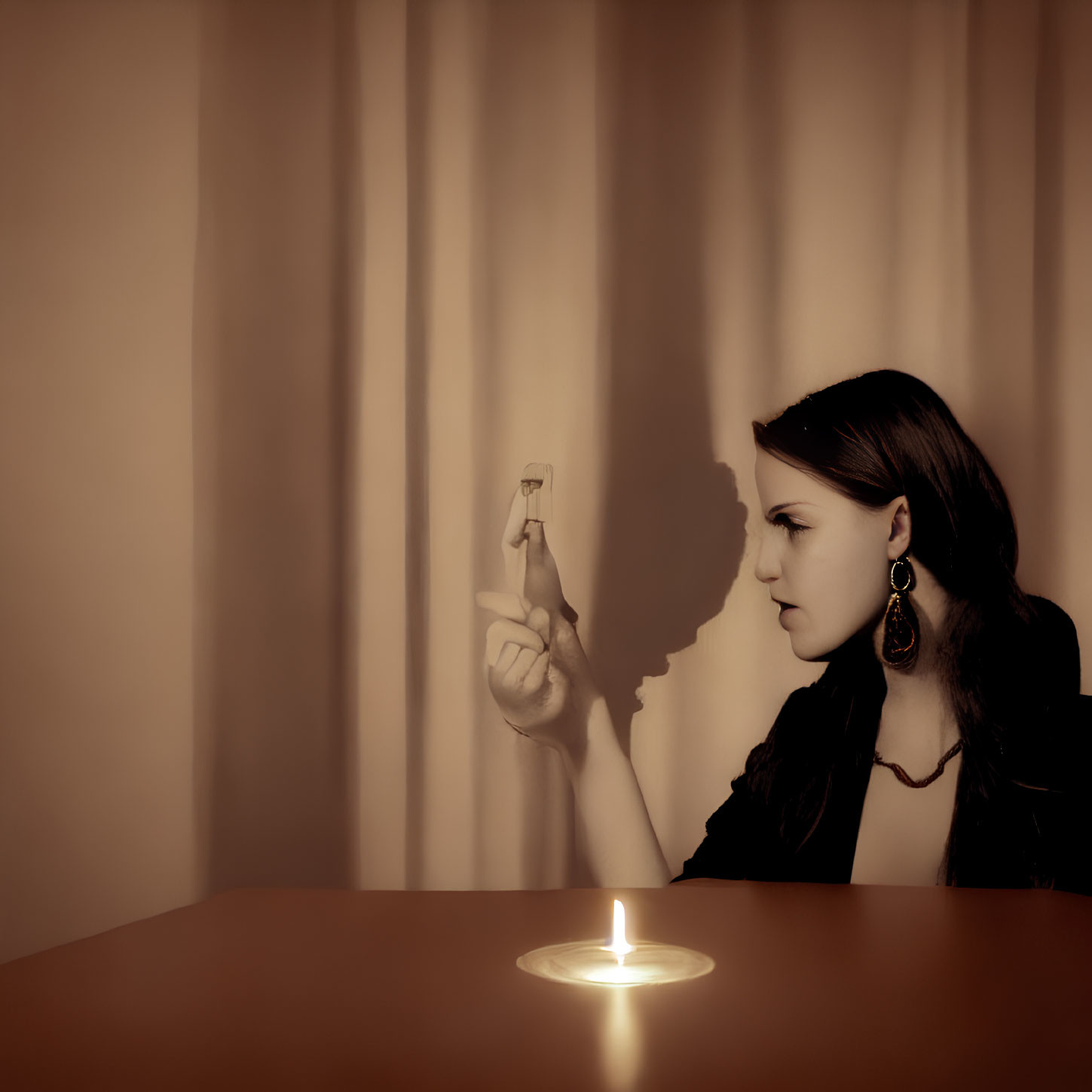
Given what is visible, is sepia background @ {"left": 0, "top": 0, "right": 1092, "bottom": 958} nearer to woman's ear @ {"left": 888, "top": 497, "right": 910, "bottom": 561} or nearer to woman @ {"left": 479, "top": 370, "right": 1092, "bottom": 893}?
woman @ {"left": 479, "top": 370, "right": 1092, "bottom": 893}

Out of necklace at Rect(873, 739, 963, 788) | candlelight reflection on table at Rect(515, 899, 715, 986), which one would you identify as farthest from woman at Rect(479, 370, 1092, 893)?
candlelight reflection on table at Rect(515, 899, 715, 986)

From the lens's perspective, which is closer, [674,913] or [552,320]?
[674,913]

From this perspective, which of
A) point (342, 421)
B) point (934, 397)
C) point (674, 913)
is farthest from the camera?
point (342, 421)

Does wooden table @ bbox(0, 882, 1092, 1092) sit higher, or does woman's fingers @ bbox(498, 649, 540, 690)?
woman's fingers @ bbox(498, 649, 540, 690)

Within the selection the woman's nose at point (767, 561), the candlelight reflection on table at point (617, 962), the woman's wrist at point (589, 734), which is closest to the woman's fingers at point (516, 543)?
the woman's wrist at point (589, 734)

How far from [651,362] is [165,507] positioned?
0.82 m

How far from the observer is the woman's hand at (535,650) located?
5.39ft

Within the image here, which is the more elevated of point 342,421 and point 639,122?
point 639,122

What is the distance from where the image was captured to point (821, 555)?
1580 mm

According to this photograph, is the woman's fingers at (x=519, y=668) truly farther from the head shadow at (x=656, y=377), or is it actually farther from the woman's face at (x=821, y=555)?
the woman's face at (x=821, y=555)

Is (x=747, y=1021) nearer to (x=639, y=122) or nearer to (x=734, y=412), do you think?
(x=734, y=412)

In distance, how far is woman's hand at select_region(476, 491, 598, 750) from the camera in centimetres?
164

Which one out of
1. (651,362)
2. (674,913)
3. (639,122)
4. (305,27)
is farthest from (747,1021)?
(305,27)

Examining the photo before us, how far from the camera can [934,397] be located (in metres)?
1.60
